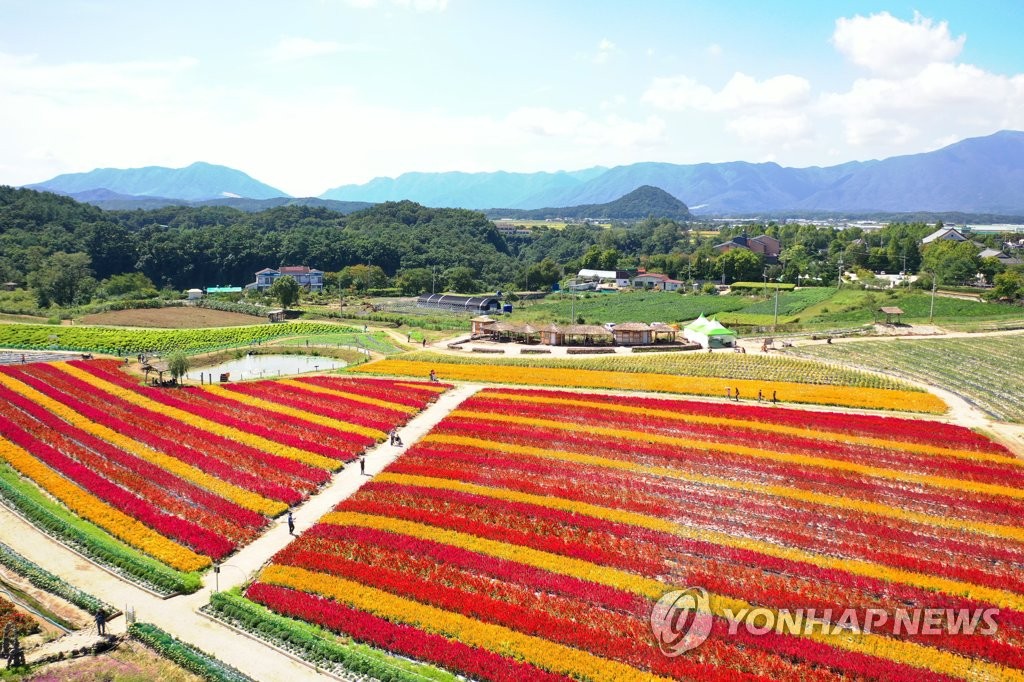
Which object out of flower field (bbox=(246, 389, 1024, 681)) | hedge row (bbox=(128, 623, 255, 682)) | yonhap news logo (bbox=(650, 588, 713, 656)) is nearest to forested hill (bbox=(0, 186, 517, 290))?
flower field (bbox=(246, 389, 1024, 681))

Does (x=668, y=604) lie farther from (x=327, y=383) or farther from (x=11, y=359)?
(x=11, y=359)

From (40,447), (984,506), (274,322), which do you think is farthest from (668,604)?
(274,322)

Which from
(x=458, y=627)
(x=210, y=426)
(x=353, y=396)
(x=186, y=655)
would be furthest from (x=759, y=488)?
(x=210, y=426)

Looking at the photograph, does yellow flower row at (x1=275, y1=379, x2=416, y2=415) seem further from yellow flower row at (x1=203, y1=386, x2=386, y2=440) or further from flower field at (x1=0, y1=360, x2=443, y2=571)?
yellow flower row at (x1=203, y1=386, x2=386, y2=440)

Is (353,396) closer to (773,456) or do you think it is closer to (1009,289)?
(773,456)

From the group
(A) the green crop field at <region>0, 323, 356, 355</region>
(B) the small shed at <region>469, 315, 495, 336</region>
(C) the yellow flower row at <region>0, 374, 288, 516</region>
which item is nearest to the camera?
(C) the yellow flower row at <region>0, 374, 288, 516</region>
